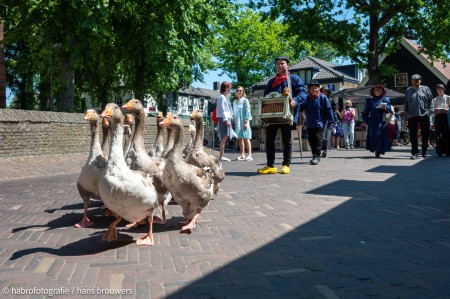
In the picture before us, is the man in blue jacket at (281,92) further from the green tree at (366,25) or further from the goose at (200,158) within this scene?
the green tree at (366,25)

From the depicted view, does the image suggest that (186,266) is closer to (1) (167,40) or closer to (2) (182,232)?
(2) (182,232)

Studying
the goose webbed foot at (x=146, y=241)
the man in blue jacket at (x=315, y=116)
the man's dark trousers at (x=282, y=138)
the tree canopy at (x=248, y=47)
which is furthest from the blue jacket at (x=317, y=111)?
the tree canopy at (x=248, y=47)

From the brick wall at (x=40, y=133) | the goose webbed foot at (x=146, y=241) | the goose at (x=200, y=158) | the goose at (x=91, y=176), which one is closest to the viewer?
the goose webbed foot at (x=146, y=241)

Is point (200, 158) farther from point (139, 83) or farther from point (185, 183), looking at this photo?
point (139, 83)

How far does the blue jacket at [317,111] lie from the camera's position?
10789 mm

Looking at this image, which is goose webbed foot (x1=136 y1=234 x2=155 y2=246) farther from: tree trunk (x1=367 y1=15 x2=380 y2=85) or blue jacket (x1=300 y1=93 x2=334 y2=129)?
tree trunk (x1=367 y1=15 x2=380 y2=85)

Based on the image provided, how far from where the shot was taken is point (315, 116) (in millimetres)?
10805

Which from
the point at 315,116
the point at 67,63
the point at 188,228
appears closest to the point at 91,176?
the point at 188,228

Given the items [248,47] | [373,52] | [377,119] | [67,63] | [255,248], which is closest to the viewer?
[255,248]

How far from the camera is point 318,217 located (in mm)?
4980

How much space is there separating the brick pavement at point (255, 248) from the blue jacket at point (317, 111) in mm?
4029

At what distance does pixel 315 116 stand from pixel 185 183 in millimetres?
7198

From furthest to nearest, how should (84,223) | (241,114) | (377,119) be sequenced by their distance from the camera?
(377,119) → (241,114) → (84,223)

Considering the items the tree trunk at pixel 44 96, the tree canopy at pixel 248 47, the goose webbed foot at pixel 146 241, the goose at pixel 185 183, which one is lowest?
the goose webbed foot at pixel 146 241
